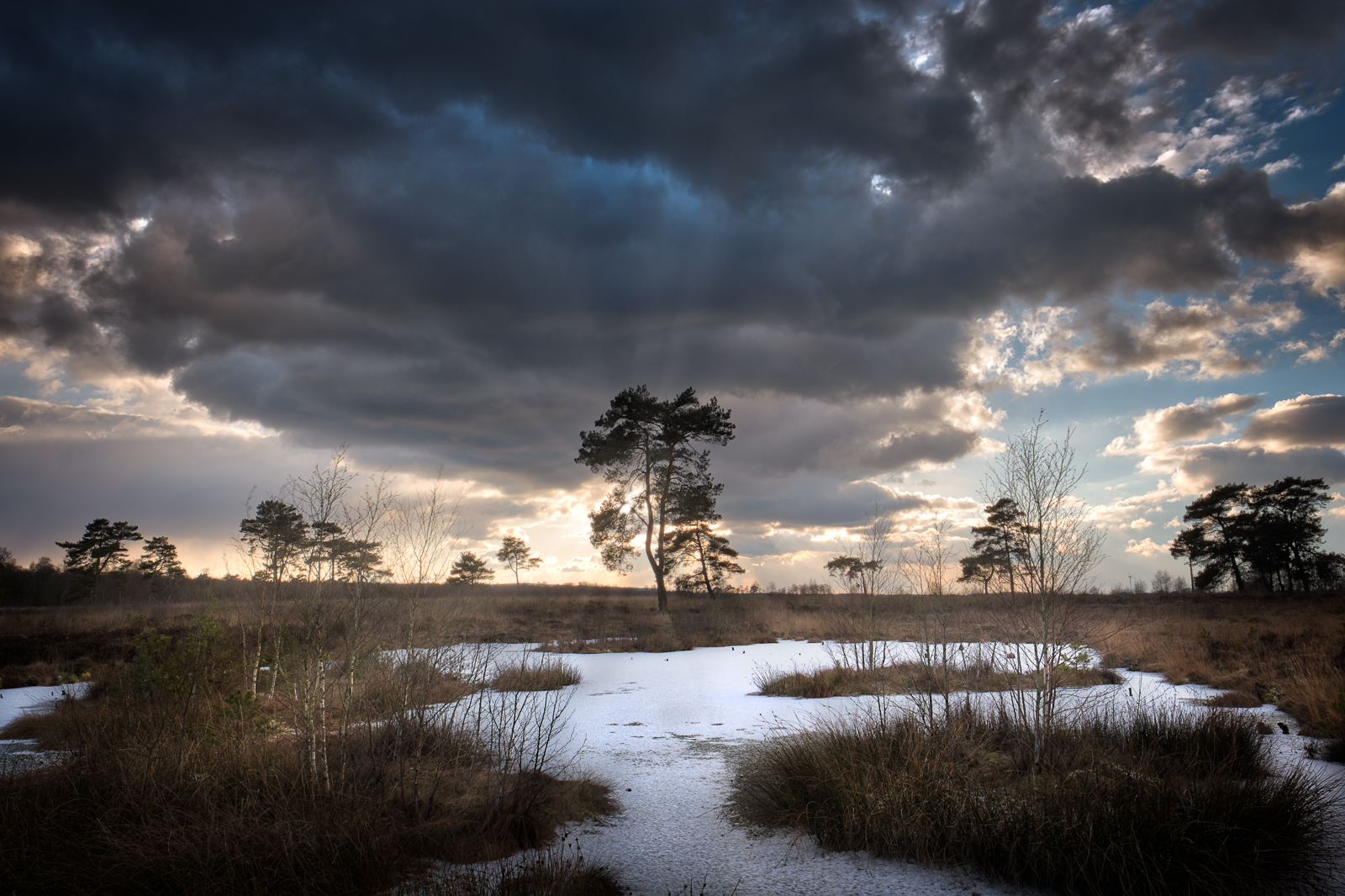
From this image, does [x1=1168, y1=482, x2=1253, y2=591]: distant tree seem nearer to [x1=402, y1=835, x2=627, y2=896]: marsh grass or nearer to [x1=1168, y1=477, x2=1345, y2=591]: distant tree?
[x1=1168, y1=477, x2=1345, y2=591]: distant tree

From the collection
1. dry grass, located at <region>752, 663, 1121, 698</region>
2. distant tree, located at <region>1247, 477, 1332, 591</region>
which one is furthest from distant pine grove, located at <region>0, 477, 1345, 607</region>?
dry grass, located at <region>752, 663, 1121, 698</region>

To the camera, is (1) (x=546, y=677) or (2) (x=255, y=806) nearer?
(2) (x=255, y=806)

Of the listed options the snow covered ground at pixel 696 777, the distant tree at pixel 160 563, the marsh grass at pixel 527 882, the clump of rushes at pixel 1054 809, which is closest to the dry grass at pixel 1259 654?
the snow covered ground at pixel 696 777

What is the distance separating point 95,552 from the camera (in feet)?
98.7

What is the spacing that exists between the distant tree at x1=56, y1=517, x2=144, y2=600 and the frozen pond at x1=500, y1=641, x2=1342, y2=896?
1295 inches

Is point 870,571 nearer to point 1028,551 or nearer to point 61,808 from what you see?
point 1028,551

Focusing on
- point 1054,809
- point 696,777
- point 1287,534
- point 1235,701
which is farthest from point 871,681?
point 1287,534

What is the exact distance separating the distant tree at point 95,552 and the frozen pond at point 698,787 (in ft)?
108

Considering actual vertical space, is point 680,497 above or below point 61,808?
above

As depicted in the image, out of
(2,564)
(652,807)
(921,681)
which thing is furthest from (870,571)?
(2,564)

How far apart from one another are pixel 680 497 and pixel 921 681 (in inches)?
638

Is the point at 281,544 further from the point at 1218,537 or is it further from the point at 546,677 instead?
the point at 1218,537

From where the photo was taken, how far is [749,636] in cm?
1856

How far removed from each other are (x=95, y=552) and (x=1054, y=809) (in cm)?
4130
